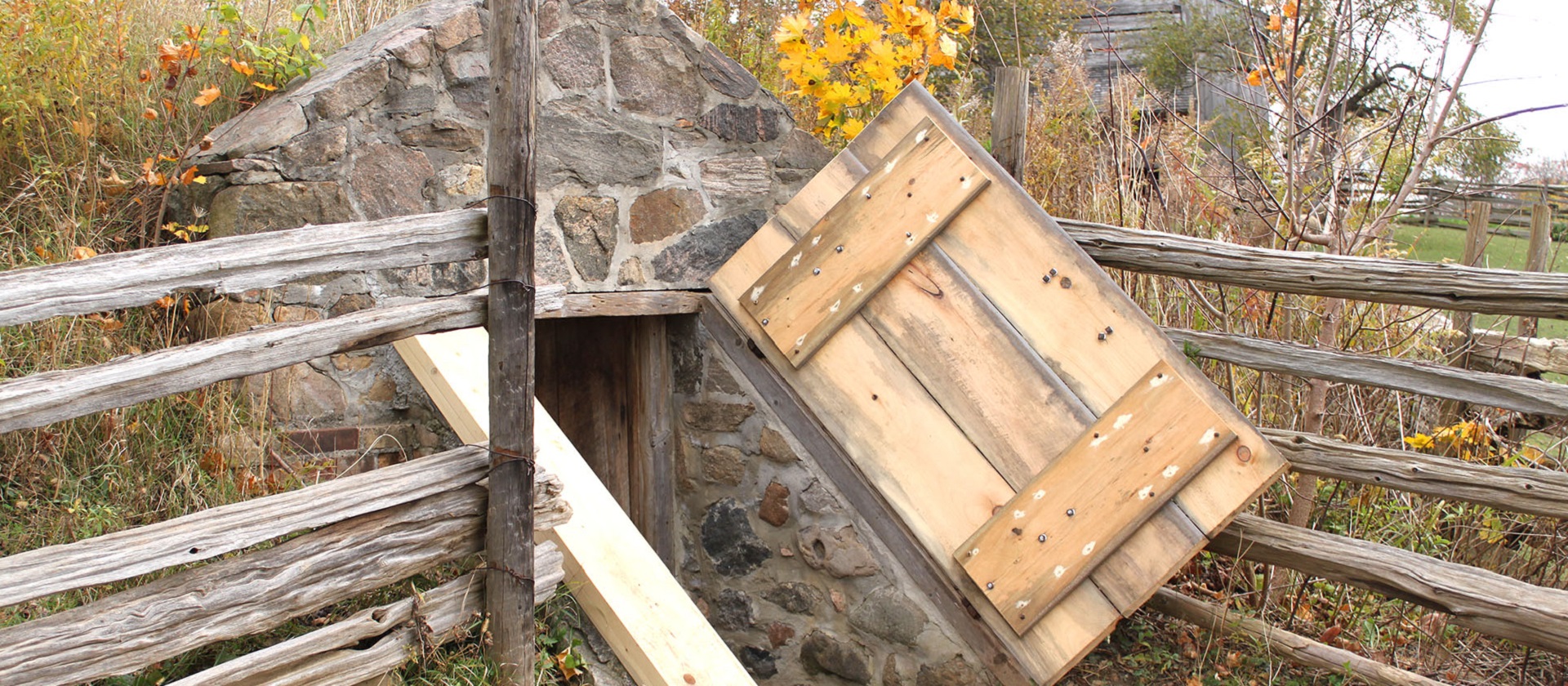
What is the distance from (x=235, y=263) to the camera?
6.87 ft

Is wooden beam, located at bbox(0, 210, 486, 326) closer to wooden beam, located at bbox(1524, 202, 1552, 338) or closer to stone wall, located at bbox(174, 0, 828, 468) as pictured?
stone wall, located at bbox(174, 0, 828, 468)

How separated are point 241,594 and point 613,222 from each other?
5.91 ft

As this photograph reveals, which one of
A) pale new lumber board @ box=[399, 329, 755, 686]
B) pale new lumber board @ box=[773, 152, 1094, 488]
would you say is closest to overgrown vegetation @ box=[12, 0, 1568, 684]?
pale new lumber board @ box=[399, 329, 755, 686]

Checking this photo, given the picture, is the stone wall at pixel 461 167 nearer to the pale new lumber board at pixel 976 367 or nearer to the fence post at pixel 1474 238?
the pale new lumber board at pixel 976 367

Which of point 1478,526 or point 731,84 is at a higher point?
point 731,84

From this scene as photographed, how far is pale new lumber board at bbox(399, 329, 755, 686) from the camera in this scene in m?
2.77

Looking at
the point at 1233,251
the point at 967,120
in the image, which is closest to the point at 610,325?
the point at 1233,251

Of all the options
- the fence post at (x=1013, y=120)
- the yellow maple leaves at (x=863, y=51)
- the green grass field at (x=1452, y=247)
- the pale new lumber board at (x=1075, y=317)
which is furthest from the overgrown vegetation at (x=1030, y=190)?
the green grass field at (x=1452, y=247)

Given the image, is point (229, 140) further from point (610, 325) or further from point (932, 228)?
point (932, 228)

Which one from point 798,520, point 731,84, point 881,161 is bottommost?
point 798,520

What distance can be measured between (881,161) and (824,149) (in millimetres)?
678

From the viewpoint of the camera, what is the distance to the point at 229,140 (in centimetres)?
307

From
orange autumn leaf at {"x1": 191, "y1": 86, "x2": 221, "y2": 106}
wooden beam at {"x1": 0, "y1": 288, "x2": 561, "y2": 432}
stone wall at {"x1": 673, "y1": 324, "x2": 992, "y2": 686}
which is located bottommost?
stone wall at {"x1": 673, "y1": 324, "x2": 992, "y2": 686}

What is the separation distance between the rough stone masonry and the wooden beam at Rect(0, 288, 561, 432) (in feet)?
2.88
